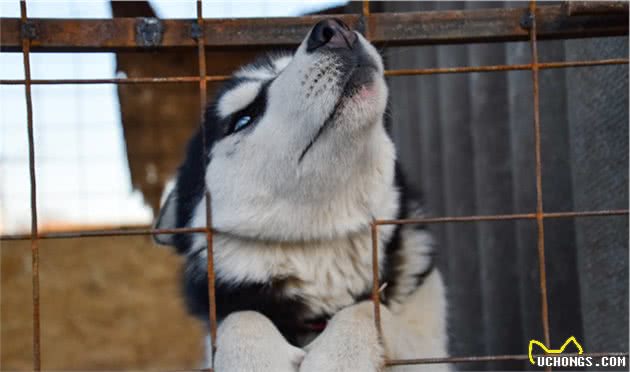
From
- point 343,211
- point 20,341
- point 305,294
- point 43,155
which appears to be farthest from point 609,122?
point 20,341

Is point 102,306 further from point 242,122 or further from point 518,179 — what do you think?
point 242,122

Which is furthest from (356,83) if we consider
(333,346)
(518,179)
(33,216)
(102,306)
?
(102,306)

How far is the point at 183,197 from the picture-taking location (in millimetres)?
3490

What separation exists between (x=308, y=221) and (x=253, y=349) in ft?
1.60

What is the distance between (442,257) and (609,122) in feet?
6.55

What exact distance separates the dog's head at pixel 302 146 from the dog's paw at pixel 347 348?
13.5 inches

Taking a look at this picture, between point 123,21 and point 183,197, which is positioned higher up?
point 123,21

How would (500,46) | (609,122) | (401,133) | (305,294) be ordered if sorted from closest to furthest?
(305,294)
(609,122)
(500,46)
(401,133)

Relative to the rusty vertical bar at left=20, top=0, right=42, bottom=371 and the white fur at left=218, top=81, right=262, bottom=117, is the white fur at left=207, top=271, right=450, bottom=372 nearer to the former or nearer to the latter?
the rusty vertical bar at left=20, top=0, right=42, bottom=371

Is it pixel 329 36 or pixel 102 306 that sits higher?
pixel 329 36

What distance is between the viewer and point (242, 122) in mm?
3213

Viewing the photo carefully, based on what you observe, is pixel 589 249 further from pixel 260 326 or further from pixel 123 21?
pixel 123 21

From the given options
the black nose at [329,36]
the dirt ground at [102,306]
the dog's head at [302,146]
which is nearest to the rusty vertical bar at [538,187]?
the dog's head at [302,146]

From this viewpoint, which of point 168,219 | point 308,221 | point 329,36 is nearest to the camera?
point 329,36
